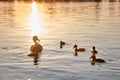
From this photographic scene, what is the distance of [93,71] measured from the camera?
1972 centimetres

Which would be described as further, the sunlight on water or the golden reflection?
the sunlight on water

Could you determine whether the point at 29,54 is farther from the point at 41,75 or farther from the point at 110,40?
the point at 110,40

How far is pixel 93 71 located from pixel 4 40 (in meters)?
14.9

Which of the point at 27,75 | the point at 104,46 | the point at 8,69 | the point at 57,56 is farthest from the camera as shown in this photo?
the point at 104,46

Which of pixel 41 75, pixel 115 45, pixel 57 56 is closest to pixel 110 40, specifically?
pixel 115 45

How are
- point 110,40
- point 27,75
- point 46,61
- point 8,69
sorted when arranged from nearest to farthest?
point 27,75, point 8,69, point 46,61, point 110,40

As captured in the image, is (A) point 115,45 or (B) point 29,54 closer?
(B) point 29,54

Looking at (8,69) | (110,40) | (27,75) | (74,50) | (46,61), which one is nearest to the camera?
(27,75)

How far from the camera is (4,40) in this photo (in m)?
32.6

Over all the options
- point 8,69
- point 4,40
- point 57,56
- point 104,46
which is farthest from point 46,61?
point 4,40

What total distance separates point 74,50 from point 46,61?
13.9 ft

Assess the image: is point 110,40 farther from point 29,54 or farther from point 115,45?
point 29,54

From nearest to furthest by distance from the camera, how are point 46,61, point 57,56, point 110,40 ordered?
point 46,61 → point 57,56 → point 110,40

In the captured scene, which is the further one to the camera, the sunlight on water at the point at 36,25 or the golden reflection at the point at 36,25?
the sunlight on water at the point at 36,25
